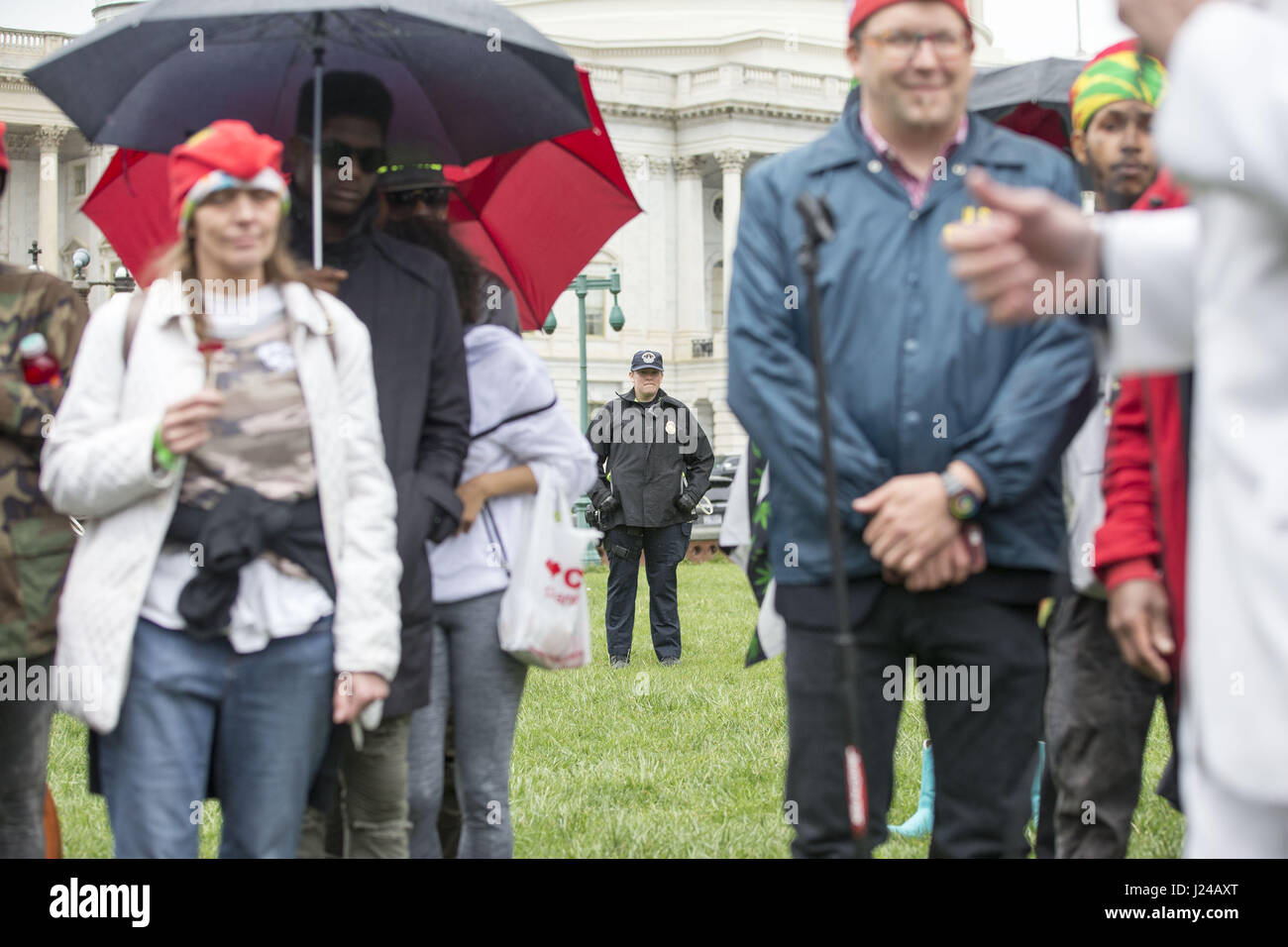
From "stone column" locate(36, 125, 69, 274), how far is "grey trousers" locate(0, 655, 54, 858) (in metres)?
60.4

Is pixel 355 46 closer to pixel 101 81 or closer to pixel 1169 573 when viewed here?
pixel 101 81

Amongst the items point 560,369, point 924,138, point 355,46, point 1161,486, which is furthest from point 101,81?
→ point 560,369

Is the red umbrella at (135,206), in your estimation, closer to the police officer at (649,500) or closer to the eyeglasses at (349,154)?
the eyeglasses at (349,154)

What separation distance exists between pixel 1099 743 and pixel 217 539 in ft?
7.50

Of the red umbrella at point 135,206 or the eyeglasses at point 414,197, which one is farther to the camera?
the red umbrella at point 135,206

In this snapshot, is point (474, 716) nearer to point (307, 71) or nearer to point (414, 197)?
point (414, 197)

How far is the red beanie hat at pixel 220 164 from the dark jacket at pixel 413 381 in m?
0.67

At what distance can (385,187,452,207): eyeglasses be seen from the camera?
179 inches

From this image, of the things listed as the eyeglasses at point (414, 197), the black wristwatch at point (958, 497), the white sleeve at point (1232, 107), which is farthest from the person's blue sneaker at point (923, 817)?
the white sleeve at point (1232, 107)

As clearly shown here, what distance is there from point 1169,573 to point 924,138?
3.71 feet

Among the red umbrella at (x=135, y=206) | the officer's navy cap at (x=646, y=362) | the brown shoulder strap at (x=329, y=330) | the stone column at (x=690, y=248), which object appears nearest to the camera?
the brown shoulder strap at (x=329, y=330)

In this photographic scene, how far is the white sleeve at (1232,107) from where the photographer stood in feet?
6.10

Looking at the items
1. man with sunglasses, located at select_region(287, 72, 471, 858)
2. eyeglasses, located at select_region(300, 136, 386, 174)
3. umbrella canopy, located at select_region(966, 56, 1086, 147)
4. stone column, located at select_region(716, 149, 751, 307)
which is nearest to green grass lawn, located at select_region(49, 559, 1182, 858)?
man with sunglasses, located at select_region(287, 72, 471, 858)

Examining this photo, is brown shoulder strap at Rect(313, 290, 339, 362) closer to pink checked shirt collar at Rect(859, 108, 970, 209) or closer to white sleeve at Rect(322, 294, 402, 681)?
white sleeve at Rect(322, 294, 402, 681)
